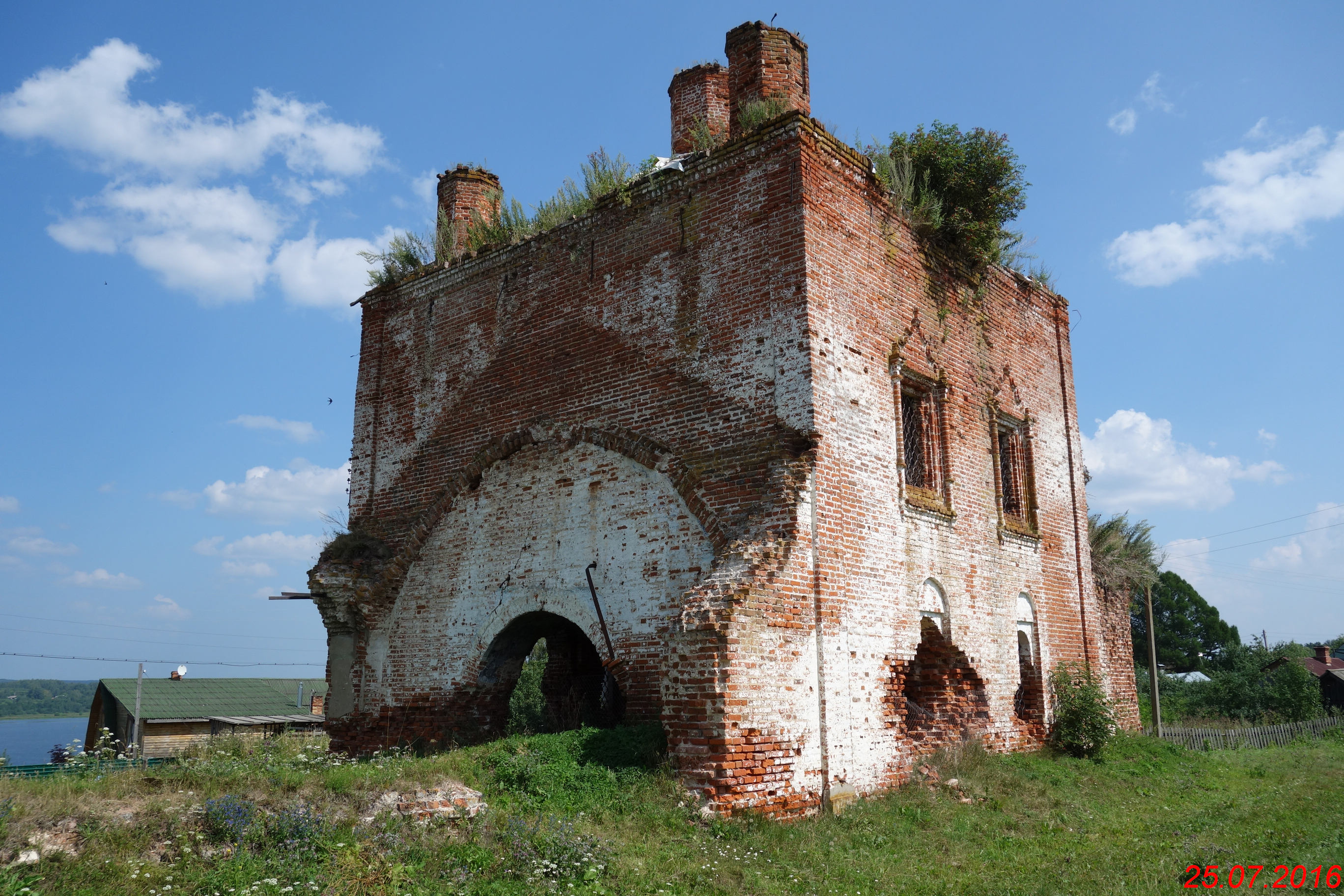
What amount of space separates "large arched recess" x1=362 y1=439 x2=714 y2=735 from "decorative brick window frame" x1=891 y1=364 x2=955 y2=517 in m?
2.96

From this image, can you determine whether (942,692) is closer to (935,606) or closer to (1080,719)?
(935,606)

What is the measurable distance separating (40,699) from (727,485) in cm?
18097

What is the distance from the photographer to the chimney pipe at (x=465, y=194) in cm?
1352

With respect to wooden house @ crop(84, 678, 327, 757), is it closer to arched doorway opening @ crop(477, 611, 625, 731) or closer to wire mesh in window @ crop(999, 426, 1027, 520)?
arched doorway opening @ crop(477, 611, 625, 731)

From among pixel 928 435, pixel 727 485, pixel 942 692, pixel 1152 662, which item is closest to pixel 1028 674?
pixel 942 692

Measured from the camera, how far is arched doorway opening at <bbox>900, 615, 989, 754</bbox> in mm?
9906

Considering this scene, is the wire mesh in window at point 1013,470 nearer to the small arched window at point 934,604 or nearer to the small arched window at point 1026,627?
the small arched window at point 1026,627

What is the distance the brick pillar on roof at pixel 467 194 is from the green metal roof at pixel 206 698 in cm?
1640

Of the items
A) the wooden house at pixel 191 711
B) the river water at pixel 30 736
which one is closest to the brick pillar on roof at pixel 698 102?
the wooden house at pixel 191 711

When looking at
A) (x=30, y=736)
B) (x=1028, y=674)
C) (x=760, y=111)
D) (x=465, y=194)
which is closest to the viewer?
(x=760, y=111)

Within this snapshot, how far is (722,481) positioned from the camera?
8867mm

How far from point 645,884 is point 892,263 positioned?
718 centimetres
